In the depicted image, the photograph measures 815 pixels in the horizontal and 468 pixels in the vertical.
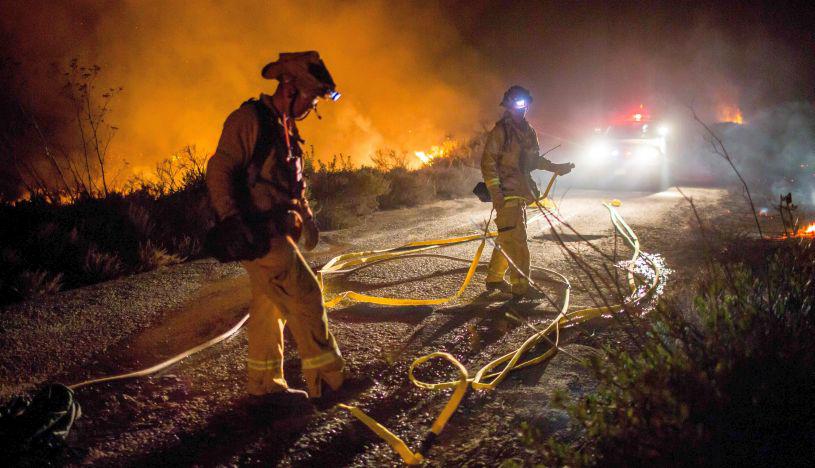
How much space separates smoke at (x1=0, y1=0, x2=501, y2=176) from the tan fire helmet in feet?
58.0

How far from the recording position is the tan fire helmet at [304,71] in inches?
102

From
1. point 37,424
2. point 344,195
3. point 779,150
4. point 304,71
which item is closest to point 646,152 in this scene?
point 779,150

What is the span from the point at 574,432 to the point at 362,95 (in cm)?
2794

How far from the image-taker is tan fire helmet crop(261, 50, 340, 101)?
8.48ft

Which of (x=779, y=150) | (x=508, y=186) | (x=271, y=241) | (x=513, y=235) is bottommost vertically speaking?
(x=513, y=235)

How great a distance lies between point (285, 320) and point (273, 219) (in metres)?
0.63

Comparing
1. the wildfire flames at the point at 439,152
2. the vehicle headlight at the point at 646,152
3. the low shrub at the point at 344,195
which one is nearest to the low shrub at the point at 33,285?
the low shrub at the point at 344,195

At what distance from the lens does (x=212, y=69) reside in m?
24.1

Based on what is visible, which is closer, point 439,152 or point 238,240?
point 238,240

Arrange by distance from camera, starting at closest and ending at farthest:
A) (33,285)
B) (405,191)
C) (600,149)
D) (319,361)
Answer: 1. (319,361)
2. (33,285)
3. (405,191)
4. (600,149)

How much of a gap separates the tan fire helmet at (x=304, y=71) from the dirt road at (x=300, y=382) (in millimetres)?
1733

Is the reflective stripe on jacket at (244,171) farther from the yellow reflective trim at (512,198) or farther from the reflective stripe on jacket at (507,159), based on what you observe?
the yellow reflective trim at (512,198)

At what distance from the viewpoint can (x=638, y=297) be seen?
13.9 ft

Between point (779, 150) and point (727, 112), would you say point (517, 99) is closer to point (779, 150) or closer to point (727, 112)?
point (779, 150)
